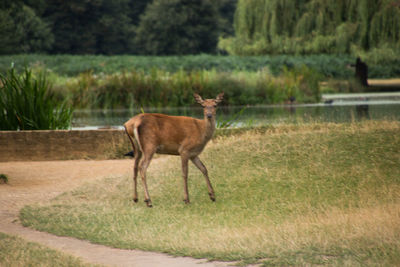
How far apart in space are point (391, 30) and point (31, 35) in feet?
128

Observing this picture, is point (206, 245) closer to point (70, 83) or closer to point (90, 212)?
point (90, 212)

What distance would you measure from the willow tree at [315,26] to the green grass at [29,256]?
2537cm

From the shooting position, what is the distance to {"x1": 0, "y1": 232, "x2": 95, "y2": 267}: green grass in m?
8.03

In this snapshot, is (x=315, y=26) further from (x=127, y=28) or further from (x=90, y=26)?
(x=127, y=28)

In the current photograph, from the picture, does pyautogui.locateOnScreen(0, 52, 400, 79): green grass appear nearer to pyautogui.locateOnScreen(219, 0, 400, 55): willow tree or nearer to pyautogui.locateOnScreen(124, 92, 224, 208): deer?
pyautogui.locateOnScreen(219, 0, 400, 55): willow tree

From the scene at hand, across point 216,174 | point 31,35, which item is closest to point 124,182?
point 216,174

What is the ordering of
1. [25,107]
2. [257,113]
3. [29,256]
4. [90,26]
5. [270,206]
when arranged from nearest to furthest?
[29,256] → [270,206] → [25,107] → [257,113] → [90,26]

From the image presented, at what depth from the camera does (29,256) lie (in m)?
8.38

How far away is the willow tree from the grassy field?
18.0 metres

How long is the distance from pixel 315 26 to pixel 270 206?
26.1 m

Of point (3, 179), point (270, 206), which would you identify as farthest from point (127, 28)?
point (270, 206)

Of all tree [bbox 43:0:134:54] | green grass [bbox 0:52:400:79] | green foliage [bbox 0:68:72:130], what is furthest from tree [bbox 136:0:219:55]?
green foliage [bbox 0:68:72:130]

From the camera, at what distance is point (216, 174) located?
45.7ft

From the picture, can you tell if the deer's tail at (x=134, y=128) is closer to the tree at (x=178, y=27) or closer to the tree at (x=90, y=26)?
the tree at (x=90, y=26)
